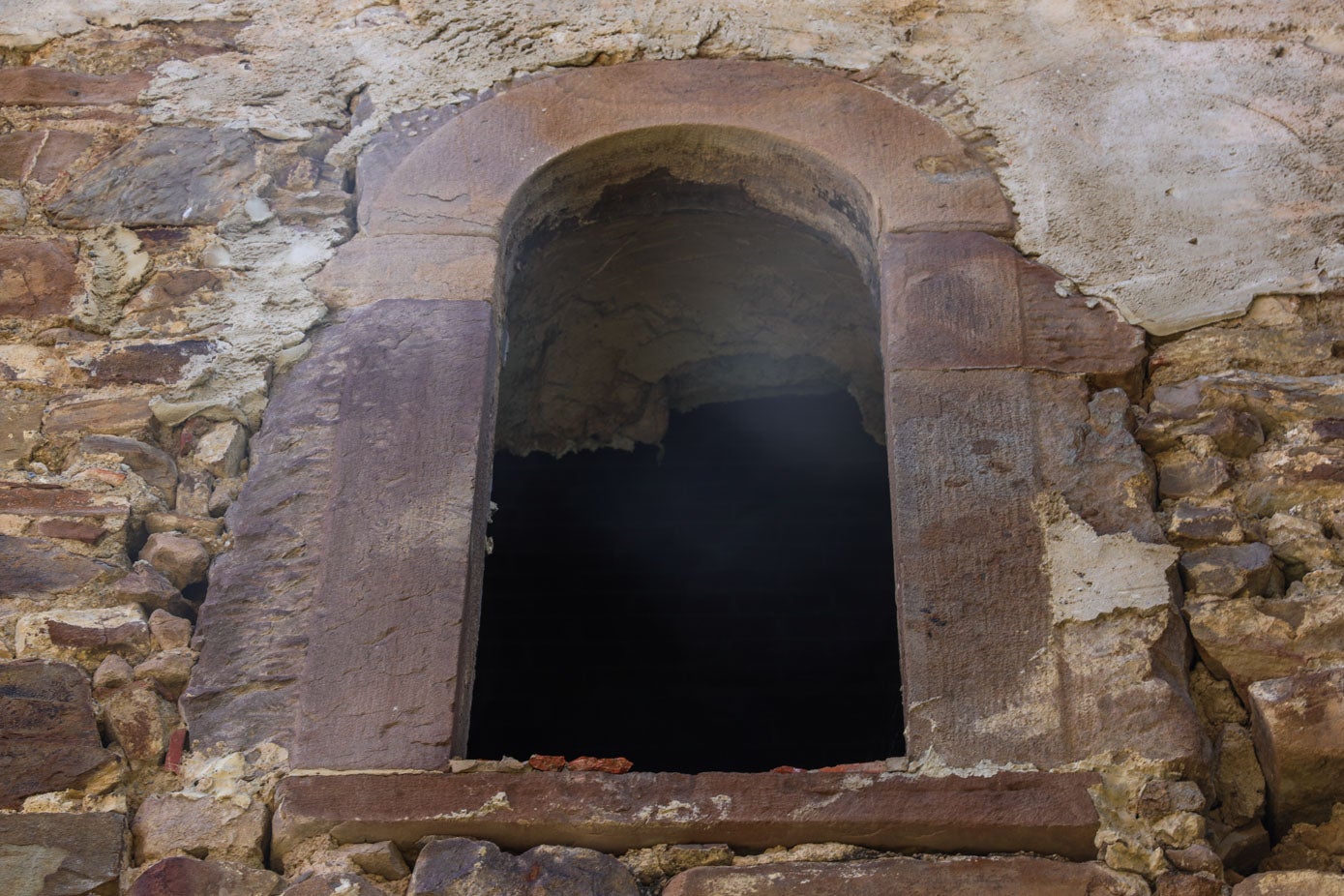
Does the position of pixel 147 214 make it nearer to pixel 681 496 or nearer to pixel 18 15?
pixel 18 15

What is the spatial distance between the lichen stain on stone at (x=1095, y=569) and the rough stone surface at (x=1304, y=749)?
298mm

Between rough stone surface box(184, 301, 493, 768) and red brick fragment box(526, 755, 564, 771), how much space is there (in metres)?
0.16

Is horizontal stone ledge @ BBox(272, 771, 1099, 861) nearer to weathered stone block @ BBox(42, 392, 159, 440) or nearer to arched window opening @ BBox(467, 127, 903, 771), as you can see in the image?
weathered stone block @ BBox(42, 392, 159, 440)

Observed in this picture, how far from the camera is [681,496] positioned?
5.14 meters

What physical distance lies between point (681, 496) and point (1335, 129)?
8.16 ft

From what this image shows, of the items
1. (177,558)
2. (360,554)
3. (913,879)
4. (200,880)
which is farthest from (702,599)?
(200,880)

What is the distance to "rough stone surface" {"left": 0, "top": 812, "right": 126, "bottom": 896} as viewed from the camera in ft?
8.29

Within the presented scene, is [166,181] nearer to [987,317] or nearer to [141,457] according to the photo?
[141,457]

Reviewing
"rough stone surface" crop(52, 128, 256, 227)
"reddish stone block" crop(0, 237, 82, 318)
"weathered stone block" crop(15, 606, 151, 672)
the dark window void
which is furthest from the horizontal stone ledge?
the dark window void

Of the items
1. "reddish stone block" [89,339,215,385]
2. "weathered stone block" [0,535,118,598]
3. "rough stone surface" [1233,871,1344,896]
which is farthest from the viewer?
"reddish stone block" [89,339,215,385]

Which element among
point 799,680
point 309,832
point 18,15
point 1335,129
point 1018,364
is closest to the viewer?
point 309,832

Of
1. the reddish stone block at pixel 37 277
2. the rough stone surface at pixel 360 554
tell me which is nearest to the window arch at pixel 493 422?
the rough stone surface at pixel 360 554

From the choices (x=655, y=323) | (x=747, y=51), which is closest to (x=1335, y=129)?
(x=747, y=51)

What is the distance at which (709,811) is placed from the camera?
2580mm
